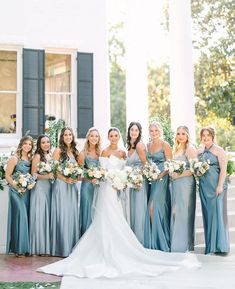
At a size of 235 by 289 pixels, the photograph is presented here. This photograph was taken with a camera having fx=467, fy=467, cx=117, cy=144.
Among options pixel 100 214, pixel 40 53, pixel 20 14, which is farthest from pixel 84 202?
pixel 20 14

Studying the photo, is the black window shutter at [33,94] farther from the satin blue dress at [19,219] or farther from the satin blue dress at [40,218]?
the satin blue dress at [40,218]

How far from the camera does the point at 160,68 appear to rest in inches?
1170

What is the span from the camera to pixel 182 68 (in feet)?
33.2

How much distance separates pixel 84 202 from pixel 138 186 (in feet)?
3.07

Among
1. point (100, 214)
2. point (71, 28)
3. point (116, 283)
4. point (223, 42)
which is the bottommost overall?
point (116, 283)

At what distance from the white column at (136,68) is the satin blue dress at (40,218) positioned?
13.8 ft

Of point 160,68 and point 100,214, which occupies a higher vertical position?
point 160,68

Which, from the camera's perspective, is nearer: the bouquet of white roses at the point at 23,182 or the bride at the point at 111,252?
the bride at the point at 111,252

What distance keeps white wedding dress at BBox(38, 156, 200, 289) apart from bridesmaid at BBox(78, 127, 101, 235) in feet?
0.55

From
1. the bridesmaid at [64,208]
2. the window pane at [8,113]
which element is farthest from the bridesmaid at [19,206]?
the window pane at [8,113]

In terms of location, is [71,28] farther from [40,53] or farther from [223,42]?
[223,42]

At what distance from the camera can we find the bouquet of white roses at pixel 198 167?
6992 millimetres

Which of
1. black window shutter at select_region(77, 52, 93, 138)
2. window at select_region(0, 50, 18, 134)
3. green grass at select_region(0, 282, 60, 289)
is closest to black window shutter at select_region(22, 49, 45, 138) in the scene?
window at select_region(0, 50, 18, 134)

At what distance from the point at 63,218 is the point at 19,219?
2.34 feet
